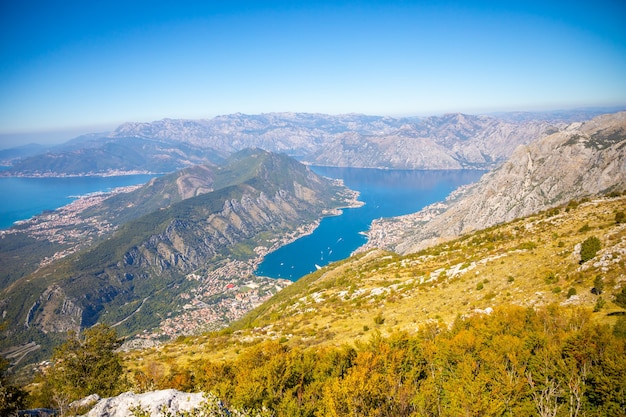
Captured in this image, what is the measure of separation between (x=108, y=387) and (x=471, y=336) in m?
32.6

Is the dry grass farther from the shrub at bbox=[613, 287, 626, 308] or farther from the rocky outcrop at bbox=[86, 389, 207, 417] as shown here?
the rocky outcrop at bbox=[86, 389, 207, 417]

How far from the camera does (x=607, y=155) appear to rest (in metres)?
176

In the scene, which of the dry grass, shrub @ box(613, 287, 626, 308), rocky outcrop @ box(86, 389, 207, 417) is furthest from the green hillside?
rocky outcrop @ box(86, 389, 207, 417)

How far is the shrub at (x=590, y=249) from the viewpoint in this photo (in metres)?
28.8

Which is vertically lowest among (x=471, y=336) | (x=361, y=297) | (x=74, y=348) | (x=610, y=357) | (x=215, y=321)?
(x=215, y=321)

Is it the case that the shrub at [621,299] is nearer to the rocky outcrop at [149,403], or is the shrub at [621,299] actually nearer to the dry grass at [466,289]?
the dry grass at [466,289]

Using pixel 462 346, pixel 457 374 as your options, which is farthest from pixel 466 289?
pixel 457 374

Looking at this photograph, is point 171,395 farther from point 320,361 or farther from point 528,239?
point 528,239

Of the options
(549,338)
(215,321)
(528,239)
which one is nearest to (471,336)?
(549,338)

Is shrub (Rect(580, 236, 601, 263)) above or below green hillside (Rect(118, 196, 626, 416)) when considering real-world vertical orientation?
above

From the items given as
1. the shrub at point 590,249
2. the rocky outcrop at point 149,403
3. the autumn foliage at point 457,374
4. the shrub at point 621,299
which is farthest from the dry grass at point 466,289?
the rocky outcrop at point 149,403

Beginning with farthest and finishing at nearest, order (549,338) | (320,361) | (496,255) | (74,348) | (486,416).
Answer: (496,255) < (74,348) < (320,361) < (549,338) < (486,416)

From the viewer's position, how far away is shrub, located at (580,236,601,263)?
94.6 ft

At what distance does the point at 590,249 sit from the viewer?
95.2ft
